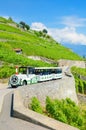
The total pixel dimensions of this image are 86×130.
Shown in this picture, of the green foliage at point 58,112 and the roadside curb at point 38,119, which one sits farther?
the green foliage at point 58,112

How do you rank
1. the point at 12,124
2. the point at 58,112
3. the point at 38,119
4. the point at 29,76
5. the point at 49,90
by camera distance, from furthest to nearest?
the point at 29,76 → the point at 49,90 → the point at 58,112 → the point at 12,124 → the point at 38,119

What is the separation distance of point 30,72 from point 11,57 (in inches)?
1247

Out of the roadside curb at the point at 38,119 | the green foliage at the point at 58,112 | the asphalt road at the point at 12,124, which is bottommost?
the green foliage at the point at 58,112

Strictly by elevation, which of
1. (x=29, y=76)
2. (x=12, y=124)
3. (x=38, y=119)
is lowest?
(x=12, y=124)

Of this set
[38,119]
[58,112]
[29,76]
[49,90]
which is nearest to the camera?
[38,119]

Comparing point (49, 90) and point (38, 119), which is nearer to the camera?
point (38, 119)

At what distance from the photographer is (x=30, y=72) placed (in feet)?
155

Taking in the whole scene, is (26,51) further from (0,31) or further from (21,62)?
(21,62)

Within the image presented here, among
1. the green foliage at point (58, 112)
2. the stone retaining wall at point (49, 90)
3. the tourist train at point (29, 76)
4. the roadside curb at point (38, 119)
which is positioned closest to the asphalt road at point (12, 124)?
the roadside curb at point (38, 119)

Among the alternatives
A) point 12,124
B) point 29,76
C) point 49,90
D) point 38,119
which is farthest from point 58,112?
point 38,119

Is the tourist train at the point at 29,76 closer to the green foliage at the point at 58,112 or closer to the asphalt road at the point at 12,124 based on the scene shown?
the green foliage at the point at 58,112

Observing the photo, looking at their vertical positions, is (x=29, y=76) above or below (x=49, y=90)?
above

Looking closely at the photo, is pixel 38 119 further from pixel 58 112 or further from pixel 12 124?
pixel 58 112

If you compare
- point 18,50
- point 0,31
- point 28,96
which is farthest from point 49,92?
point 0,31
